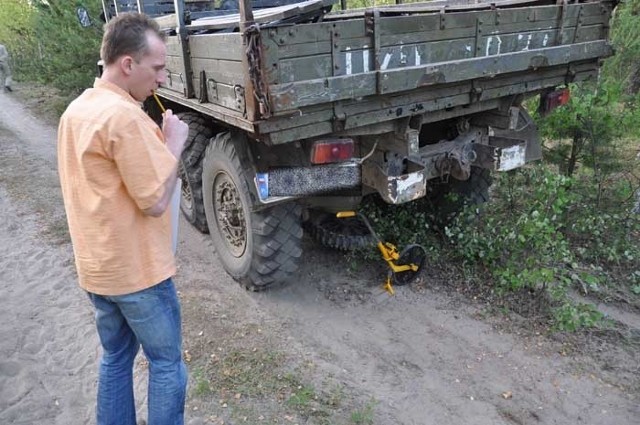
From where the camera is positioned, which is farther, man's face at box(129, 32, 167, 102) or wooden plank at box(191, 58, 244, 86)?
wooden plank at box(191, 58, 244, 86)

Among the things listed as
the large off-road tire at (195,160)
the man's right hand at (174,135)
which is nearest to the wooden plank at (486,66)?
the man's right hand at (174,135)

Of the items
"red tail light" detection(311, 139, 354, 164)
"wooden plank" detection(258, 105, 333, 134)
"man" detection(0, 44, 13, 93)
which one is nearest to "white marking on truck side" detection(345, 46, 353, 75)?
"wooden plank" detection(258, 105, 333, 134)

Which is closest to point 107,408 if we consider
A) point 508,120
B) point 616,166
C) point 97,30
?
point 508,120

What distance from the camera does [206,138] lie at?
4840mm

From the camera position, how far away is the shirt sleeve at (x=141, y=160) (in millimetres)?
1787

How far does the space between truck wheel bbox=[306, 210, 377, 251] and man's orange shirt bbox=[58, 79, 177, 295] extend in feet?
7.94

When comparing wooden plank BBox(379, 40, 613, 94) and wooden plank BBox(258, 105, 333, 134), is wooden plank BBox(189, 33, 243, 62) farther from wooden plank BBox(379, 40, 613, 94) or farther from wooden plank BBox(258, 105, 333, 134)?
wooden plank BBox(379, 40, 613, 94)

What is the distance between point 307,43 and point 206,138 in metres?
2.30

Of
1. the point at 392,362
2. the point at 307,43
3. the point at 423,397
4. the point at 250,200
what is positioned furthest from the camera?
the point at 250,200

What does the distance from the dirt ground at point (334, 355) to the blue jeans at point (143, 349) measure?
52cm

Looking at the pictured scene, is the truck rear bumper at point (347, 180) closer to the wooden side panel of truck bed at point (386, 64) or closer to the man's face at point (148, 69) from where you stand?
the wooden side panel of truck bed at point (386, 64)

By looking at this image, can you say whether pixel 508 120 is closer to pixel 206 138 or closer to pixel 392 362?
pixel 392 362

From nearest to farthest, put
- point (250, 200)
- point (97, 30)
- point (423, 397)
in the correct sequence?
point (423, 397) → point (250, 200) → point (97, 30)

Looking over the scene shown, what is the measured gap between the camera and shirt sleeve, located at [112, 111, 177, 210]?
5.86ft
